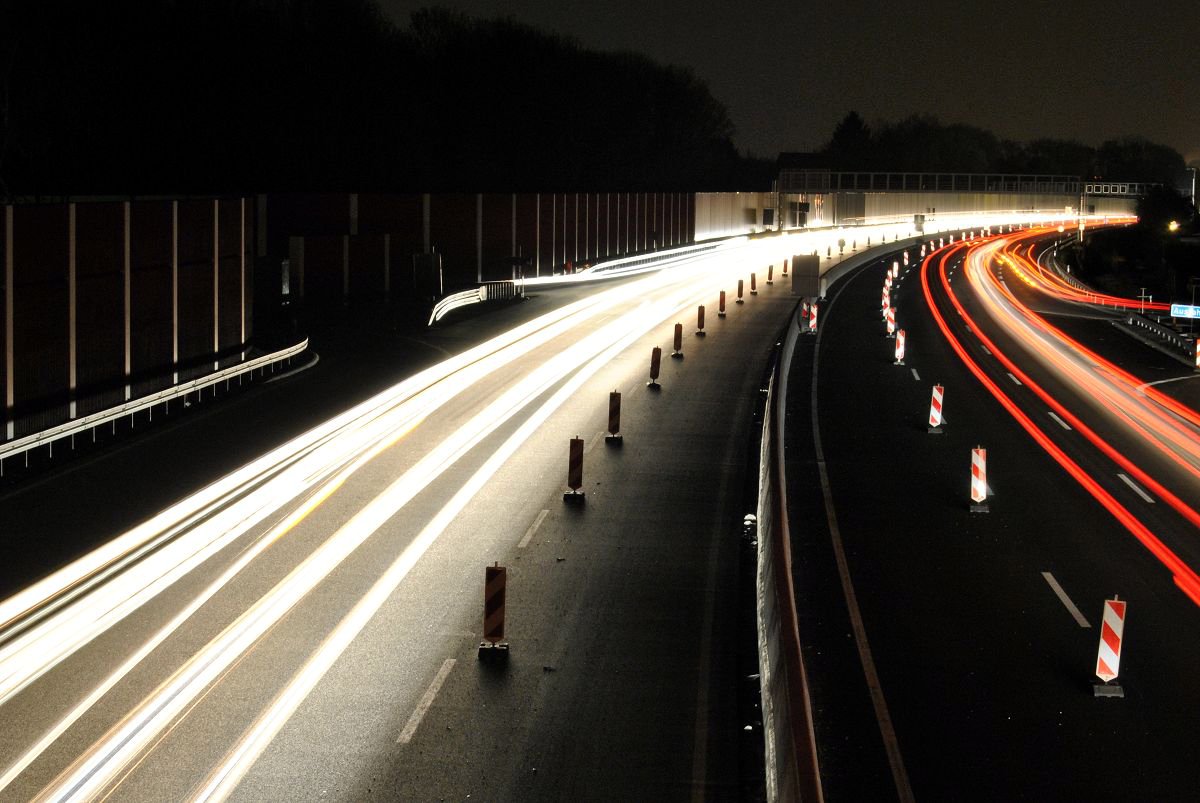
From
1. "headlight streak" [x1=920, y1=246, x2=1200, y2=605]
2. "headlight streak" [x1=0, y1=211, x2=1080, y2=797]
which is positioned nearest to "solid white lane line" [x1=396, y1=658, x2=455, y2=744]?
"headlight streak" [x1=0, y1=211, x2=1080, y2=797]

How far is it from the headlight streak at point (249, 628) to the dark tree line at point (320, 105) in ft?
52.6

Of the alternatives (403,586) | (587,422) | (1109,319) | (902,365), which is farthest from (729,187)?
(403,586)

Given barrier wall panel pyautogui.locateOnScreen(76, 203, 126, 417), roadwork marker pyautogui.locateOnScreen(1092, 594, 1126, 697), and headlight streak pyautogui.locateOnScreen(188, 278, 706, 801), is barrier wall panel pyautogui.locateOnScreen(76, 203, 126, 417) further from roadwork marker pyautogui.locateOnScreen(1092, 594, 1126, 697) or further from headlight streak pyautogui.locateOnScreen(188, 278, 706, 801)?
roadwork marker pyautogui.locateOnScreen(1092, 594, 1126, 697)

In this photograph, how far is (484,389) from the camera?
95.6 ft

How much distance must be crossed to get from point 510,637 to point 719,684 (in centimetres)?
224

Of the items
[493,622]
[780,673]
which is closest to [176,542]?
[493,622]

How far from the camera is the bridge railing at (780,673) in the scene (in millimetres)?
8453

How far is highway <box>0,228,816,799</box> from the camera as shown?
1015 centimetres

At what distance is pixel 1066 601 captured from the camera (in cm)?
1554

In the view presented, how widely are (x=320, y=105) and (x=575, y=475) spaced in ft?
213

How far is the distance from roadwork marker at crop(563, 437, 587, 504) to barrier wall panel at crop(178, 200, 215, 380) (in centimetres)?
1060

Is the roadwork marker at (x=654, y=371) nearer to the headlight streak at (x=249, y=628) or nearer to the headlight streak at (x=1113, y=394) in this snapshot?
the headlight streak at (x=249, y=628)

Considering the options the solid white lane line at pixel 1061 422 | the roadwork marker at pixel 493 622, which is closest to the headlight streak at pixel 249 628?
the roadwork marker at pixel 493 622

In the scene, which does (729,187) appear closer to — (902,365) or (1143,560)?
(902,365)
